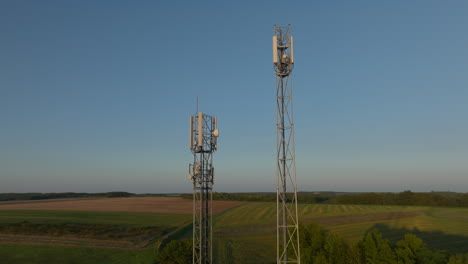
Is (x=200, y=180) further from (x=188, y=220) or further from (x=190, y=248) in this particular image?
(x=188, y=220)

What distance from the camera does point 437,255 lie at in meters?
26.2

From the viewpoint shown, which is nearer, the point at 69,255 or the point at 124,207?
the point at 69,255

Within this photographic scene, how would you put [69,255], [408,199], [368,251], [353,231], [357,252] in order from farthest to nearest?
[408,199]
[353,231]
[69,255]
[357,252]
[368,251]

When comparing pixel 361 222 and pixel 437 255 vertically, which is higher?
pixel 437 255

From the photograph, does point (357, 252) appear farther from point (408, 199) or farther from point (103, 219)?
point (408, 199)

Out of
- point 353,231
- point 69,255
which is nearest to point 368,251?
point 353,231

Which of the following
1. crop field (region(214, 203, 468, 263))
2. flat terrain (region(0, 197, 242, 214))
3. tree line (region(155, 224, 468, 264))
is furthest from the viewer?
flat terrain (region(0, 197, 242, 214))

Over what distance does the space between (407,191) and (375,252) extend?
135 m

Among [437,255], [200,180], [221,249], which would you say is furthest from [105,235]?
[437,255]

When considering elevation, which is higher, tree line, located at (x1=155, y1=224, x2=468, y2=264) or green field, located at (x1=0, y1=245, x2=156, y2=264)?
tree line, located at (x1=155, y1=224, x2=468, y2=264)

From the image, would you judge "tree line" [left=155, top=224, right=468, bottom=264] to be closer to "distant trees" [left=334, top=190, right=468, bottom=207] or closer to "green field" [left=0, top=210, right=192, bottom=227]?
"green field" [left=0, top=210, right=192, bottom=227]

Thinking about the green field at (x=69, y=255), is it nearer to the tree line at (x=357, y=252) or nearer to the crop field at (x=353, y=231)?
the tree line at (x=357, y=252)

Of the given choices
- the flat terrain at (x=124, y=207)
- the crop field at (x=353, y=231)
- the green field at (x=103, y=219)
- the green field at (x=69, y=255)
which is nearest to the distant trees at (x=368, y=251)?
the crop field at (x=353, y=231)

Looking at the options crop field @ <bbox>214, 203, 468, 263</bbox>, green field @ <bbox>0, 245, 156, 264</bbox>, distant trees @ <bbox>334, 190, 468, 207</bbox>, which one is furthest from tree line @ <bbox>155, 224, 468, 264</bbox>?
distant trees @ <bbox>334, 190, 468, 207</bbox>
